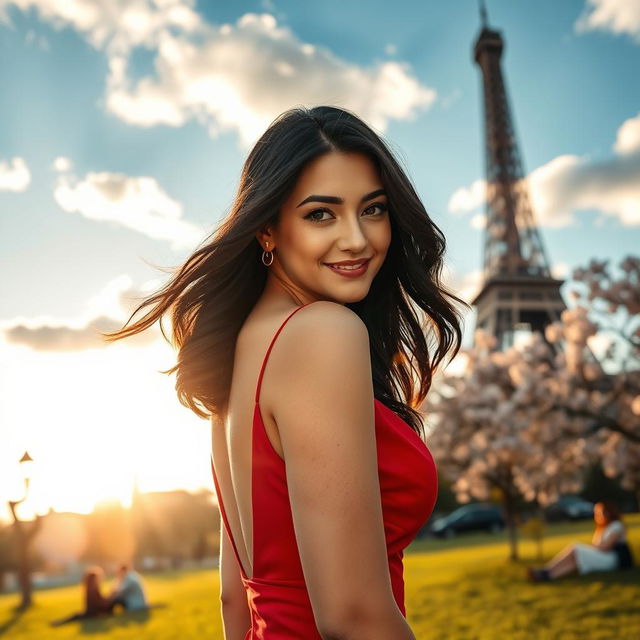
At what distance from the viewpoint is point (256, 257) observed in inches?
73.7

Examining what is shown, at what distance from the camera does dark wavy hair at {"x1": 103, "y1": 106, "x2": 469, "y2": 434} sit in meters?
1.73

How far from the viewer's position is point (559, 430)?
15.1 metres

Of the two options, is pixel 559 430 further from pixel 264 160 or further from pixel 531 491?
pixel 264 160

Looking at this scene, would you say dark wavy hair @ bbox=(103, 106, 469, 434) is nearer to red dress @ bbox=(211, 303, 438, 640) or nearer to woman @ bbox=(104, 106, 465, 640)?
woman @ bbox=(104, 106, 465, 640)

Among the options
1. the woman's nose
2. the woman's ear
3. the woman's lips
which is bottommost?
the woman's lips

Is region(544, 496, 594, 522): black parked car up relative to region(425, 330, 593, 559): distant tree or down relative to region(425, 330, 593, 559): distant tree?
down

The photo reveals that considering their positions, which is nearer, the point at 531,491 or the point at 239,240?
the point at 239,240

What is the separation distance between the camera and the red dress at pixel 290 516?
1.48 metres

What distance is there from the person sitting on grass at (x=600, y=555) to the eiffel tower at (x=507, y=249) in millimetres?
25545

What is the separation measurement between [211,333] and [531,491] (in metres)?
19.5

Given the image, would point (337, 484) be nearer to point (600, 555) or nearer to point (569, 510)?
point (600, 555)

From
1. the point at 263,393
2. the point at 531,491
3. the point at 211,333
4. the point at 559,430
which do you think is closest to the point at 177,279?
the point at 211,333

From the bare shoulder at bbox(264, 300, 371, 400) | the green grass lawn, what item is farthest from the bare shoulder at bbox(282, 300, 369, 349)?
the green grass lawn

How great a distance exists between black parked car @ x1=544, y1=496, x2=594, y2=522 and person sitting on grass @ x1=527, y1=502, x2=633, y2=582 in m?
35.4
